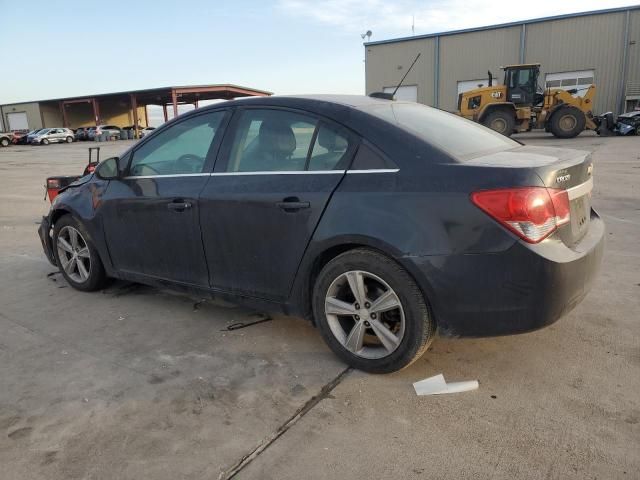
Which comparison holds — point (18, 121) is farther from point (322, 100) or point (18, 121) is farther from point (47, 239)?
point (322, 100)

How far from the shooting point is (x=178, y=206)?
3588mm

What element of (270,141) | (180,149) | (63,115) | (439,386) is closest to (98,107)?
(63,115)

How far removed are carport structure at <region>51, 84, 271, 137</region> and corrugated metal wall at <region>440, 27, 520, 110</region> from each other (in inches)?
827

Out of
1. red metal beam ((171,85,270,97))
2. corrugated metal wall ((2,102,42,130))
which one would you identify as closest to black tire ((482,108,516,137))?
red metal beam ((171,85,270,97))

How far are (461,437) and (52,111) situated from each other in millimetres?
69962

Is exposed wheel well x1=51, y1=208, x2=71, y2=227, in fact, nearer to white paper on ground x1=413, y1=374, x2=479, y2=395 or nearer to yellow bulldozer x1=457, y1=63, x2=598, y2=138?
white paper on ground x1=413, y1=374, x2=479, y2=395

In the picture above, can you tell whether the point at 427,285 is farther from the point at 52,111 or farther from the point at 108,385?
the point at 52,111

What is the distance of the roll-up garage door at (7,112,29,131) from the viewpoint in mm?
62994

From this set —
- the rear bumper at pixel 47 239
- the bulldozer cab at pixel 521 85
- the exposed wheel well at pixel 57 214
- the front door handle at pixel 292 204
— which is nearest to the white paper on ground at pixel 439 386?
the front door handle at pixel 292 204

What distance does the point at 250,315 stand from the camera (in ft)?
13.1

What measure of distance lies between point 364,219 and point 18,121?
239ft

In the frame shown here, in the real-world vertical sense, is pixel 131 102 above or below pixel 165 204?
above

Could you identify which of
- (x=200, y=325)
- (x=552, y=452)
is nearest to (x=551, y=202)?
(x=552, y=452)

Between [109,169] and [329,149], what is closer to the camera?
[329,149]
